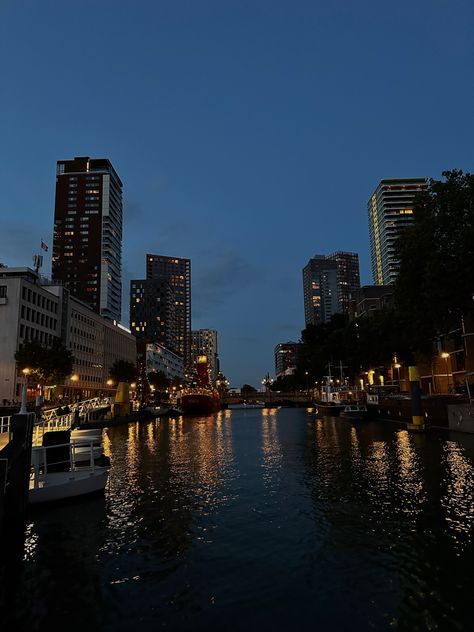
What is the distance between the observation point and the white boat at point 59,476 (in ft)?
73.9

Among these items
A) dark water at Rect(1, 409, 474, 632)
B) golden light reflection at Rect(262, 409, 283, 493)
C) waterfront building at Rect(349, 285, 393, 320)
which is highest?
waterfront building at Rect(349, 285, 393, 320)

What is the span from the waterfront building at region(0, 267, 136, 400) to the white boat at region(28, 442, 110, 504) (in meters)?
64.3

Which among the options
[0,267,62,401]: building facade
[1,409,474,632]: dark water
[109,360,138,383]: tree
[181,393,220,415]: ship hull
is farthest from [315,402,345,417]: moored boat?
[1,409,474,632]: dark water

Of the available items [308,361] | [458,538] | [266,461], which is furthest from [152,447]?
[308,361]

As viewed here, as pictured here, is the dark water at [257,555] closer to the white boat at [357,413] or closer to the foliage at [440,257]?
the foliage at [440,257]

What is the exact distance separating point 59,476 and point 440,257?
1532 inches

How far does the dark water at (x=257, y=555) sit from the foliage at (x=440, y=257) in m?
21.4

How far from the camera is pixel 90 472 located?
965 inches

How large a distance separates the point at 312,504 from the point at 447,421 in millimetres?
43975

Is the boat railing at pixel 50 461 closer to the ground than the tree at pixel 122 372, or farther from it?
closer to the ground

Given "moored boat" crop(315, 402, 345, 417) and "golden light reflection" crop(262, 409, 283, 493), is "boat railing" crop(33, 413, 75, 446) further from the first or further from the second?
"moored boat" crop(315, 402, 345, 417)

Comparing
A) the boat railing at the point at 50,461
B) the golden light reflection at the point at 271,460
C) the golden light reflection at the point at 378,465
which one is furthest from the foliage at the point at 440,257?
the boat railing at the point at 50,461

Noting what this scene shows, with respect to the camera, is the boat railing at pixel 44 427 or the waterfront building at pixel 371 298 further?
the waterfront building at pixel 371 298

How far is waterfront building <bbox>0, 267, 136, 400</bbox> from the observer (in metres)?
100
